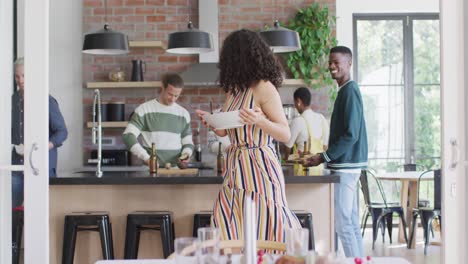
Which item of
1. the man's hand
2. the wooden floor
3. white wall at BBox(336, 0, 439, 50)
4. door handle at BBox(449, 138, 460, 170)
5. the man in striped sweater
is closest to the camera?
door handle at BBox(449, 138, 460, 170)

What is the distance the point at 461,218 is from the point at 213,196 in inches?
71.7

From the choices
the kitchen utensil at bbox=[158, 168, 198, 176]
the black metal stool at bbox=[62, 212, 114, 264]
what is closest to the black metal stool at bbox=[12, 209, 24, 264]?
the black metal stool at bbox=[62, 212, 114, 264]

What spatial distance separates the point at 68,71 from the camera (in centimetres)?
774

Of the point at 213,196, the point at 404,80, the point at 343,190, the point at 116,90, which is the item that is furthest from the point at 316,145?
the point at 404,80

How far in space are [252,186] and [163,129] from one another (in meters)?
2.64

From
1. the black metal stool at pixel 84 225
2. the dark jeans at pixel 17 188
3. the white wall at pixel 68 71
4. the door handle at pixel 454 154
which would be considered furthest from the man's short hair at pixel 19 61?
the white wall at pixel 68 71

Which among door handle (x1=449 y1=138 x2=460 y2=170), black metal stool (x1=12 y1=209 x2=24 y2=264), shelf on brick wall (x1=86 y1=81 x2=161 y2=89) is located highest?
shelf on brick wall (x1=86 y1=81 x2=161 y2=89)

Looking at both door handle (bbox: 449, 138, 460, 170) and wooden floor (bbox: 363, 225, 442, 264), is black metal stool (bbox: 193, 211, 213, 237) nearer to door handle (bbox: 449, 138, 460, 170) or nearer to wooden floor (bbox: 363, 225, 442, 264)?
door handle (bbox: 449, 138, 460, 170)

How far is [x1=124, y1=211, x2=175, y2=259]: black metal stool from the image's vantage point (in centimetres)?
459

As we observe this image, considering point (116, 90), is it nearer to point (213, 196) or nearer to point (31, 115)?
Answer: point (213, 196)

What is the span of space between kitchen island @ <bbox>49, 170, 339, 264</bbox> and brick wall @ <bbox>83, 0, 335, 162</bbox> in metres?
3.18

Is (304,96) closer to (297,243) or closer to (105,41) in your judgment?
(105,41)

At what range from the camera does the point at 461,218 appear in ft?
11.3

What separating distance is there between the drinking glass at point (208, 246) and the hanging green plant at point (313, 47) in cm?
597
